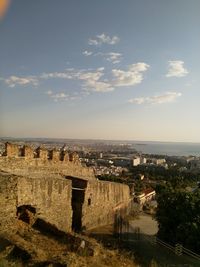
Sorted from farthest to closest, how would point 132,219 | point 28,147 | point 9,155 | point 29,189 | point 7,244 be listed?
point 132,219, point 28,147, point 9,155, point 29,189, point 7,244

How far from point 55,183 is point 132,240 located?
14.2ft

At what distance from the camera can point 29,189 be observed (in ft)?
40.2

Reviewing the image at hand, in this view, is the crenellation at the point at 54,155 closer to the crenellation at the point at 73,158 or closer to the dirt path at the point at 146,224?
the crenellation at the point at 73,158

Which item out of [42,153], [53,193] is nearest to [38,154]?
[42,153]

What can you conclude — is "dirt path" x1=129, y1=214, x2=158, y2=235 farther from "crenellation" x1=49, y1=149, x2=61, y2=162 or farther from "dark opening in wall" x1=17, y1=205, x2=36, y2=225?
"dark opening in wall" x1=17, y1=205, x2=36, y2=225

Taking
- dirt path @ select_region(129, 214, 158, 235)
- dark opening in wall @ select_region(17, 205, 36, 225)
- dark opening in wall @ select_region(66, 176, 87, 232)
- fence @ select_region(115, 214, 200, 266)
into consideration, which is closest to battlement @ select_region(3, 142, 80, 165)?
dark opening in wall @ select_region(66, 176, 87, 232)

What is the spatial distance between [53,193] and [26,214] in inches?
73.5

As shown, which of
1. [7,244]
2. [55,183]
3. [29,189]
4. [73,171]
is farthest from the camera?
[73,171]

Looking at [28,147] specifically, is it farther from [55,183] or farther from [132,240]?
[132,240]

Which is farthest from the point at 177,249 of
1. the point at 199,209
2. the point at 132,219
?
the point at 132,219

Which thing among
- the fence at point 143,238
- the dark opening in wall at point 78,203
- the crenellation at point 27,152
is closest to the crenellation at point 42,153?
the crenellation at point 27,152

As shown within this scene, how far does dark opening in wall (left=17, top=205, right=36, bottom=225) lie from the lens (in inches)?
459

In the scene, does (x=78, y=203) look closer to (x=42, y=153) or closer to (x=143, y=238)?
(x=42, y=153)

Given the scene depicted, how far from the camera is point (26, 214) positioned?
11.8 m
